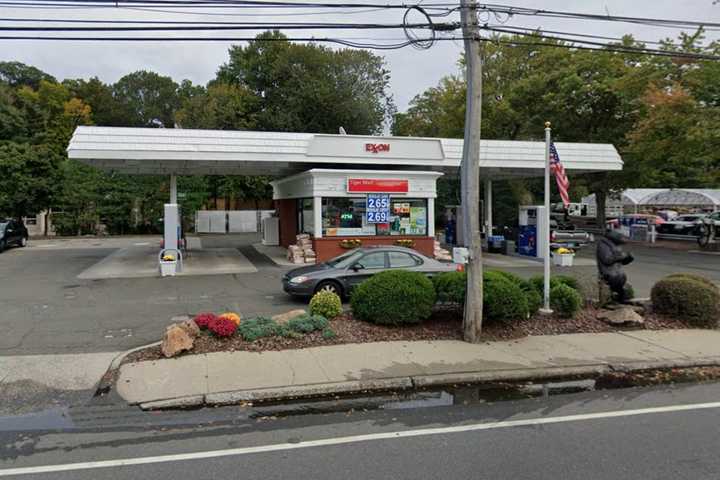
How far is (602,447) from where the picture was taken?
493cm

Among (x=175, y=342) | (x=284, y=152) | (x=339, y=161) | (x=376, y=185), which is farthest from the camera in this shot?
(x=339, y=161)

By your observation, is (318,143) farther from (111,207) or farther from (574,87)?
(111,207)

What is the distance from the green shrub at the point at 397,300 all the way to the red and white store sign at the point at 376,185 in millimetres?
11072

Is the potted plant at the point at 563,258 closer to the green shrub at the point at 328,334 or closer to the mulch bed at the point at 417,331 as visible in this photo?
the mulch bed at the point at 417,331

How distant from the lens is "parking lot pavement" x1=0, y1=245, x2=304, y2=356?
30.0ft

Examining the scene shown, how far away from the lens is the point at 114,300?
1305 cm

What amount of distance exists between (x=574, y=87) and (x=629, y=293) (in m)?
22.6

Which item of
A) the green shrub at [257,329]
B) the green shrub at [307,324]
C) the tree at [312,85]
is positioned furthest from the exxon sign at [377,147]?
the tree at [312,85]

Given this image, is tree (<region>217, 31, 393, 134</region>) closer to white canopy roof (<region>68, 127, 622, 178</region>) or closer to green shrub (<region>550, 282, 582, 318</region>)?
white canopy roof (<region>68, 127, 622, 178</region>)

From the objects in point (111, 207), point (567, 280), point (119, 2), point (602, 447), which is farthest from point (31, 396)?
point (111, 207)

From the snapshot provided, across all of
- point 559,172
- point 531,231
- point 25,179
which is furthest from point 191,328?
point 25,179

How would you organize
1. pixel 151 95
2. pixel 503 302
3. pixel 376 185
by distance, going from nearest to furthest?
pixel 503 302 → pixel 376 185 → pixel 151 95

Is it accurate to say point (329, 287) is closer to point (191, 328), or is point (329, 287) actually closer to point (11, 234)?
point (191, 328)

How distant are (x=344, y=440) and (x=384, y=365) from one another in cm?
241
